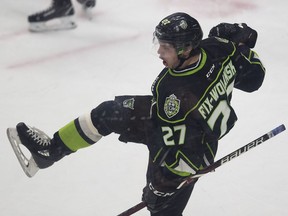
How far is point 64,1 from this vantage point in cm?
502

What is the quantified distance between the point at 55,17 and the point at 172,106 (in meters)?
3.19

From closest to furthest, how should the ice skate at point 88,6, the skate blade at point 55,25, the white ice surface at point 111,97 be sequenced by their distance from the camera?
the white ice surface at point 111,97 < the skate blade at point 55,25 < the ice skate at point 88,6

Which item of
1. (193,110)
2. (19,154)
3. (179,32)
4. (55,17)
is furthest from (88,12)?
(193,110)

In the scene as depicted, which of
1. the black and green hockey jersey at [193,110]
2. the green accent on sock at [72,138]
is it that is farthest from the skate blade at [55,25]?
the black and green hockey jersey at [193,110]

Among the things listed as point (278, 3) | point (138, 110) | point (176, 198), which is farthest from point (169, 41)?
point (278, 3)

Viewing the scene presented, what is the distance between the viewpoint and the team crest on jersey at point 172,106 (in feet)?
6.97

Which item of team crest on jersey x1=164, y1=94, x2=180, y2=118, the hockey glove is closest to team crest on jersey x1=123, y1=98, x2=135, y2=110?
team crest on jersey x1=164, y1=94, x2=180, y2=118

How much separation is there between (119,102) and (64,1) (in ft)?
9.01

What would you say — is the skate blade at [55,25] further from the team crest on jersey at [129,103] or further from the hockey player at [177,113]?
the team crest on jersey at [129,103]

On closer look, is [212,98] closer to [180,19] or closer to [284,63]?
[180,19]

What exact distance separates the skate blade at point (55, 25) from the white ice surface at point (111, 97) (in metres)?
0.09

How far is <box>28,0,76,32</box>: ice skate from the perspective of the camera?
500 centimetres

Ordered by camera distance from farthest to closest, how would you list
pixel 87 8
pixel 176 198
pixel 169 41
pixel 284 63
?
pixel 87 8, pixel 284 63, pixel 176 198, pixel 169 41

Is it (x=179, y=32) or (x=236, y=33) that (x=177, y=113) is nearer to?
(x=179, y=32)
